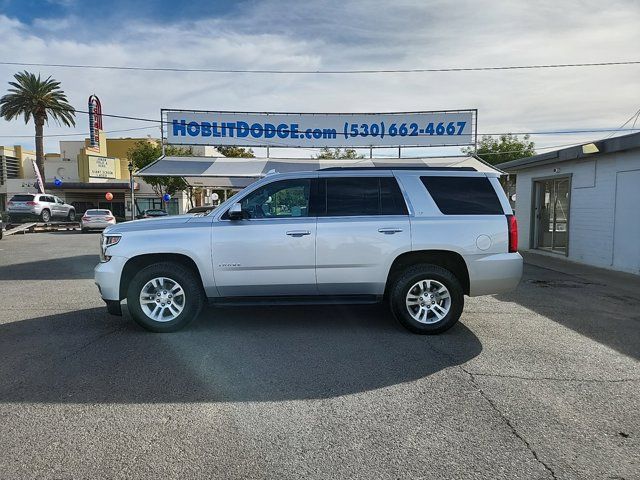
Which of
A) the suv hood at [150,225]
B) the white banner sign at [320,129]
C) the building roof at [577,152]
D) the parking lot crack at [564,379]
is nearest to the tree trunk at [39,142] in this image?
the white banner sign at [320,129]

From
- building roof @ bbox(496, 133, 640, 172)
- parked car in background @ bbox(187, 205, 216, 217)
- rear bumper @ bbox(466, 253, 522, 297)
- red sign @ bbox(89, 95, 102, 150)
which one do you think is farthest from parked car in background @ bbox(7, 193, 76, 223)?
rear bumper @ bbox(466, 253, 522, 297)

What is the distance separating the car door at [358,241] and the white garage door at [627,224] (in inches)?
328

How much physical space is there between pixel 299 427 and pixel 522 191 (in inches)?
628

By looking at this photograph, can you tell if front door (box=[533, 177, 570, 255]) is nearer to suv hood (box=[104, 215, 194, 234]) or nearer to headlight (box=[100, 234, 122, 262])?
suv hood (box=[104, 215, 194, 234])

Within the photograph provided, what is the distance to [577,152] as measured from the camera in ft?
42.8

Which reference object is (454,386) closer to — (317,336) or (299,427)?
(299,427)

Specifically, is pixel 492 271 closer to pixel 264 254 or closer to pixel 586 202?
pixel 264 254

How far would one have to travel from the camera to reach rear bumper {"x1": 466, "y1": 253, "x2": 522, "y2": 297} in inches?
229

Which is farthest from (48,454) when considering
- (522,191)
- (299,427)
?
(522,191)

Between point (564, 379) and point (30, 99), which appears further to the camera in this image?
point (30, 99)

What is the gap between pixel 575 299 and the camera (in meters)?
8.37

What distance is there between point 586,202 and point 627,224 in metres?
1.88

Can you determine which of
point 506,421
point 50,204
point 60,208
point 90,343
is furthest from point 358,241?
point 60,208

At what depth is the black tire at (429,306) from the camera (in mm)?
5781
